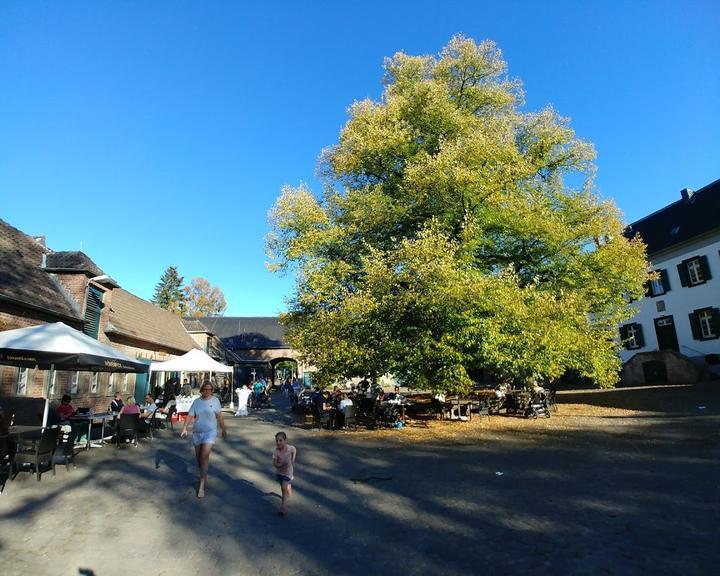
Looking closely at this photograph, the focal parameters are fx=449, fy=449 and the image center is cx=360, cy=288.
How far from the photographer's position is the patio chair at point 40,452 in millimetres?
8098

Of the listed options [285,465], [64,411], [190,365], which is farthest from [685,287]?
[64,411]

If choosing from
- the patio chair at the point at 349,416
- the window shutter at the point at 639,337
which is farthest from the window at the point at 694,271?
the patio chair at the point at 349,416

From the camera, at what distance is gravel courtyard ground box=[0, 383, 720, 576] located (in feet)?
15.8

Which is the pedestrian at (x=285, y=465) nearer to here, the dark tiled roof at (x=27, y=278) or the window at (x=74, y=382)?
the dark tiled roof at (x=27, y=278)

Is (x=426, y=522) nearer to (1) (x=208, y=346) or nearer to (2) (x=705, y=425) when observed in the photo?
(2) (x=705, y=425)

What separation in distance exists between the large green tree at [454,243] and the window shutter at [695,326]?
12509 mm

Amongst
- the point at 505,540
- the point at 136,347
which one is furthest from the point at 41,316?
the point at 505,540

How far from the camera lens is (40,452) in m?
8.18

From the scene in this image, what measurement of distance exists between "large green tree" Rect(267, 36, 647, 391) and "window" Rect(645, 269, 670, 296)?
1427 centimetres

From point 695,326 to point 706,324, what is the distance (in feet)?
2.04

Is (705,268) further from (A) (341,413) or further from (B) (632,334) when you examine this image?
(A) (341,413)

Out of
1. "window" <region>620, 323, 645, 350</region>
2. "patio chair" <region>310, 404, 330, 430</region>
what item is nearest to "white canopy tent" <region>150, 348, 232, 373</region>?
"patio chair" <region>310, 404, 330, 430</region>

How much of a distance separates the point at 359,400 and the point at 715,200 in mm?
28596

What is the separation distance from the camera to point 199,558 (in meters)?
5.02
